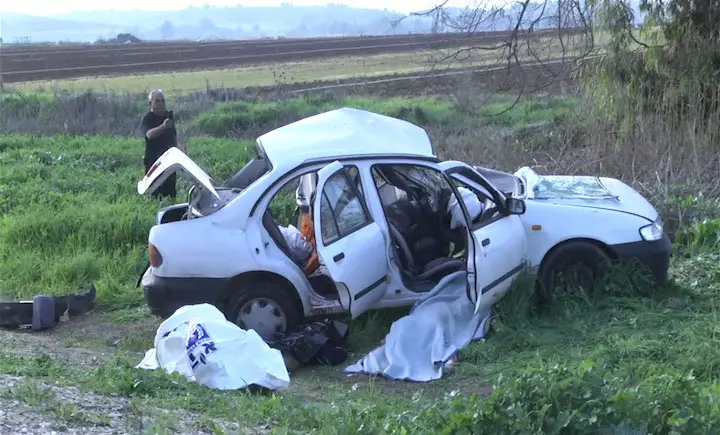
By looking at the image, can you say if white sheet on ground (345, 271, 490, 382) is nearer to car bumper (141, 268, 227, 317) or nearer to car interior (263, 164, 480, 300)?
car interior (263, 164, 480, 300)

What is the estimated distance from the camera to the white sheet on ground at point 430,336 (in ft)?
25.5

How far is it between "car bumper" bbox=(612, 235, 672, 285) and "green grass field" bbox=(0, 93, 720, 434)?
20 centimetres

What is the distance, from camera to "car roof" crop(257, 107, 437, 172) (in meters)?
8.54

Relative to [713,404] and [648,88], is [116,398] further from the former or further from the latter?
[648,88]

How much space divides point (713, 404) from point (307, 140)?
471cm

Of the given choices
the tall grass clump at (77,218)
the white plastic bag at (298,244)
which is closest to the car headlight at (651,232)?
the white plastic bag at (298,244)

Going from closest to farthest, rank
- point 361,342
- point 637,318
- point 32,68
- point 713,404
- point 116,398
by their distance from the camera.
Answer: point 713,404 < point 116,398 < point 637,318 < point 361,342 < point 32,68

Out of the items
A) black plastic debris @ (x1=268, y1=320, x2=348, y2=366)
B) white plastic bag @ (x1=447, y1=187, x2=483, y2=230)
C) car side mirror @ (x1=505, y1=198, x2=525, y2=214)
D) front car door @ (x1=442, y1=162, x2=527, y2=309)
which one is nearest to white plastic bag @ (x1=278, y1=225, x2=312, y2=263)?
black plastic debris @ (x1=268, y1=320, x2=348, y2=366)

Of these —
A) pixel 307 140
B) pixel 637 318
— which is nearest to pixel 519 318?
pixel 637 318

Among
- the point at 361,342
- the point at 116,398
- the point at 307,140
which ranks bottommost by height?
the point at 361,342

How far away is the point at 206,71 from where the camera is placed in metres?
41.2

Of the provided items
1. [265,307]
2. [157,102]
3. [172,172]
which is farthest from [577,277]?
[157,102]

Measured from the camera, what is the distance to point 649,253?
337 inches

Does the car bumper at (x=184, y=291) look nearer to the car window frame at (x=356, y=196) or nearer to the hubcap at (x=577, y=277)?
the car window frame at (x=356, y=196)
